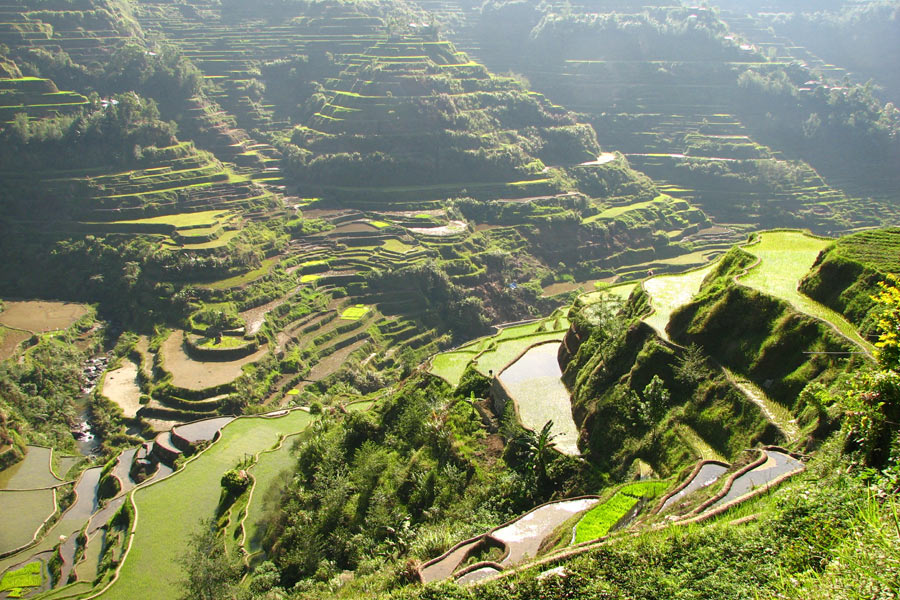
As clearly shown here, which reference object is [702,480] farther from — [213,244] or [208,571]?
[213,244]

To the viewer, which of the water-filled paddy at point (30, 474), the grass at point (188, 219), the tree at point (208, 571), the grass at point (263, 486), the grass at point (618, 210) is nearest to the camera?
the tree at point (208, 571)

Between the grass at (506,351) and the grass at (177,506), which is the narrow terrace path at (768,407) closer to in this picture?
the grass at (506,351)

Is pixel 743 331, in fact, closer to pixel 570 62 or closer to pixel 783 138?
pixel 783 138

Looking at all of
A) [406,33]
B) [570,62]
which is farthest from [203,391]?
[570,62]

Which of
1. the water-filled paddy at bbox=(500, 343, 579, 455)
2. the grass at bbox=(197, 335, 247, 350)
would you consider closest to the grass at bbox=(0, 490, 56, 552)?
the grass at bbox=(197, 335, 247, 350)

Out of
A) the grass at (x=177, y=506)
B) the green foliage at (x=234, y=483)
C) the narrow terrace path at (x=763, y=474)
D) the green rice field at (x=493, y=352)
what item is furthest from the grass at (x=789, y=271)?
the green foliage at (x=234, y=483)

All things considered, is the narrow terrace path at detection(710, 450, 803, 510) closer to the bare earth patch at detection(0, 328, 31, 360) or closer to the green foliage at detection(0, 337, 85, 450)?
the green foliage at detection(0, 337, 85, 450)

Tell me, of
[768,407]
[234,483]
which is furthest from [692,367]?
[234,483]
